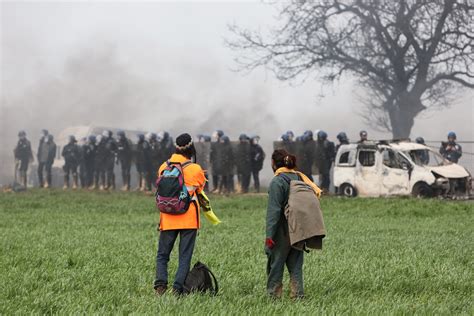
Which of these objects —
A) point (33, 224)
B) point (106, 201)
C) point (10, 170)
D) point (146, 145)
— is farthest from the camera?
point (10, 170)

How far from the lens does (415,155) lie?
24.9 meters

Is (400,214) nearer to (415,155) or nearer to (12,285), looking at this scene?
(415,155)

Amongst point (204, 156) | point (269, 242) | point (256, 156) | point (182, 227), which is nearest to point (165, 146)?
point (204, 156)

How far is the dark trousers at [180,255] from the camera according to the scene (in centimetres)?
815

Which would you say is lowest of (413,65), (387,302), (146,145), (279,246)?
(387,302)

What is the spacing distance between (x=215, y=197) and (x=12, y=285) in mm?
18501

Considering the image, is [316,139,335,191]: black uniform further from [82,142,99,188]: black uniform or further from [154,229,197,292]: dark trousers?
[154,229,197,292]: dark trousers

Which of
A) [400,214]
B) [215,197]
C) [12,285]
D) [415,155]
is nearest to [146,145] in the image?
[215,197]

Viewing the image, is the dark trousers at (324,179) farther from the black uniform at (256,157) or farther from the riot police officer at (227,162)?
the riot police officer at (227,162)

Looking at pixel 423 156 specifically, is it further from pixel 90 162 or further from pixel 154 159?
pixel 90 162

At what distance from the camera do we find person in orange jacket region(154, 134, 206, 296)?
8.10 meters

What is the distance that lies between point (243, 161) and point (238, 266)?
60.4 ft

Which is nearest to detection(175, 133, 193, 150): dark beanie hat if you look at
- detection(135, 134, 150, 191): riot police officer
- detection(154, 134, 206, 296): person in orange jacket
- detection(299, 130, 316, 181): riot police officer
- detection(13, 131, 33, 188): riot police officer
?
detection(154, 134, 206, 296): person in orange jacket

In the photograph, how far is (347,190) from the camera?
26.2 metres
